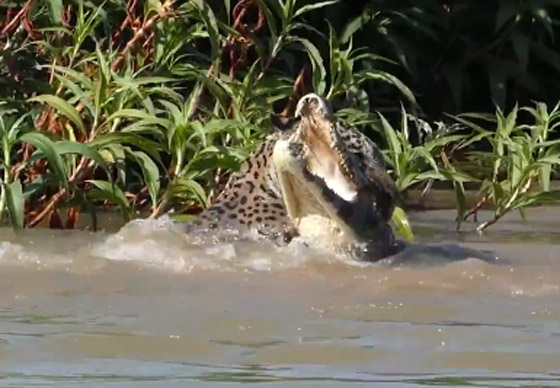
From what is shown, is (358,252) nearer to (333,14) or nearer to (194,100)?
(194,100)

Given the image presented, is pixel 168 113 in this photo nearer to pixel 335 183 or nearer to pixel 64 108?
pixel 64 108

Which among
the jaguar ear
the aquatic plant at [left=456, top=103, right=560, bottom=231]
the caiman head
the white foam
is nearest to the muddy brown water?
the white foam

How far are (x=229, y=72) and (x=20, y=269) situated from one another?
2.31m

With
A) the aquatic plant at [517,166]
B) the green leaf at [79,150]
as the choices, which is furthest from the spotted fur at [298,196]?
the aquatic plant at [517,166]

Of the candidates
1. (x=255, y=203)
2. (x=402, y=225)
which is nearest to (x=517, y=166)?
(x=402, y=225)

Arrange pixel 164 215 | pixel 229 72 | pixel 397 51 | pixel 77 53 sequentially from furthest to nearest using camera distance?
pixel 397 51 → pixel 229 72 → pixel 77 53 → pixel 164 215

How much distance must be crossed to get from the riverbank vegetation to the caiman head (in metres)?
0.23

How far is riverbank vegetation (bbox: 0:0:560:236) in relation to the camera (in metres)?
6.11

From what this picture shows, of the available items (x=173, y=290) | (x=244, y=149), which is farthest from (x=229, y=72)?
(x=173, y=290)

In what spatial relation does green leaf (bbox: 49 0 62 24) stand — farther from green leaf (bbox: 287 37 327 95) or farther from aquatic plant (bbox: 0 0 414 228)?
green leaf (bbox: 287 37 327 95)

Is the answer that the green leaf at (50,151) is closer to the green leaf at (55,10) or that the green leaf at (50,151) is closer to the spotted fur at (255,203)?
the spotted fur at (255,203)

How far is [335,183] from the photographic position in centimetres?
534

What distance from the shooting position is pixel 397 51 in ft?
27.5

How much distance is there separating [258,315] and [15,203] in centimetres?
157
